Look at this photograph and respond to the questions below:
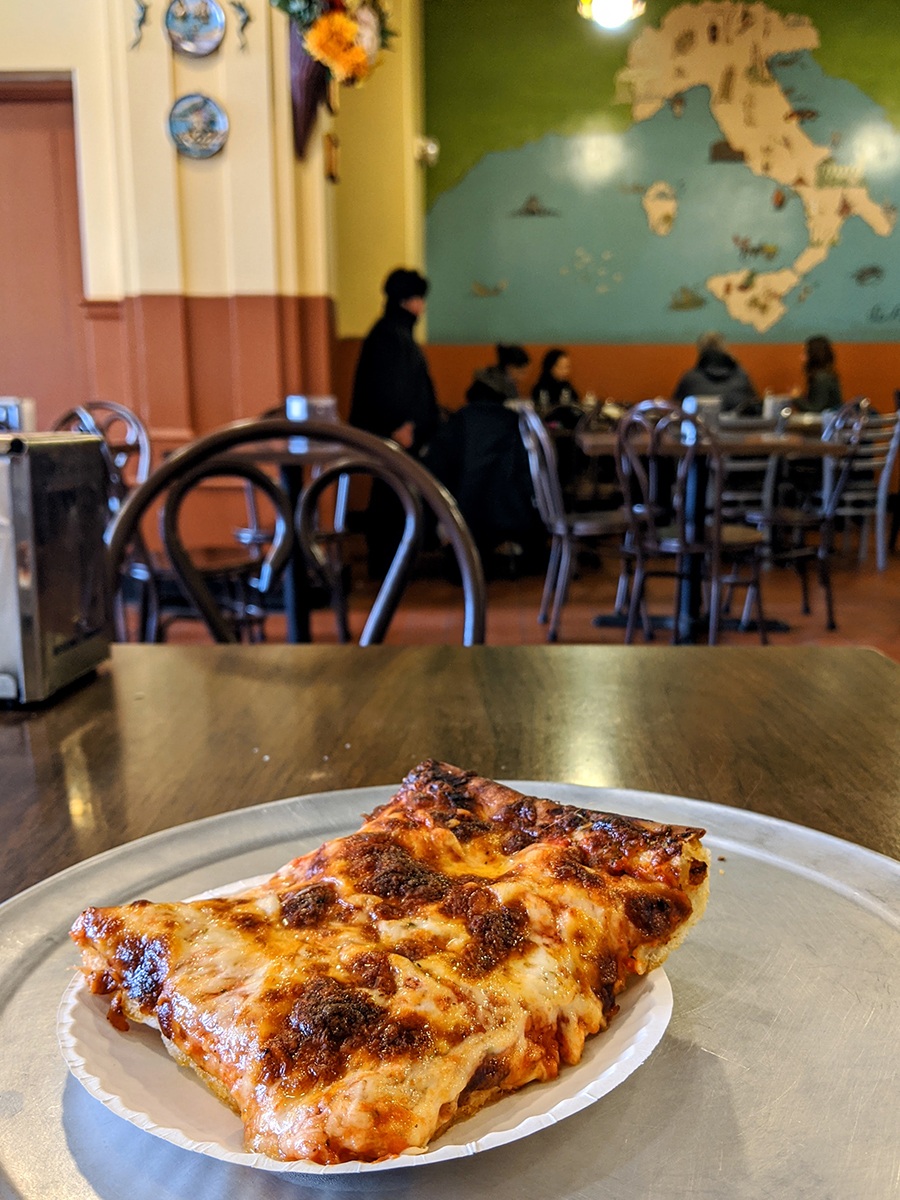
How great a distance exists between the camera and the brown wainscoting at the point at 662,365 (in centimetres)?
774

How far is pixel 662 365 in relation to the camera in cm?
778

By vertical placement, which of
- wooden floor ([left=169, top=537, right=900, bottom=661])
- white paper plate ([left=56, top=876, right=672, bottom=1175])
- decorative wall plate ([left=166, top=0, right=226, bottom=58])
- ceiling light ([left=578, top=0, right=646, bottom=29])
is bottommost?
wooden floor ([left=169, top=537, right=900, bottom=661])

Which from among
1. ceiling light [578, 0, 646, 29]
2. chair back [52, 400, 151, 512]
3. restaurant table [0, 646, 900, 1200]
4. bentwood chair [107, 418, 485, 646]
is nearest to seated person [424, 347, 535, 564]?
chair back [52, 400, 151, 512]

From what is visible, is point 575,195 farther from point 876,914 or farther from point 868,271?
point 876,914

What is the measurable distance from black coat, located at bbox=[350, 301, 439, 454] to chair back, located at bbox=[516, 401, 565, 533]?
112 cm

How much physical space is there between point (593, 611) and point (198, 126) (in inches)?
117

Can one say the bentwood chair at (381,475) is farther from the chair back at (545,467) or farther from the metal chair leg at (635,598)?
the chair back at (545,467)

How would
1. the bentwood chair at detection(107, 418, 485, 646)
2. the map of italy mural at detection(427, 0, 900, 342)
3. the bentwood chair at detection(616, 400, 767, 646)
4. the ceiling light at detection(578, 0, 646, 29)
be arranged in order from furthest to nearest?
the map of italy mural at detection(427, 0, 900, 342) < the ceiling light at detection(578, 0, 646, 29) < the bentwood chair at detection(616, 400, 767, 646) < the bentwood chair at detection(107, 418, 485, 646)

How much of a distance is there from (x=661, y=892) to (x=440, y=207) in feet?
26.0

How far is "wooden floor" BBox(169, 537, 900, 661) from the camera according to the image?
436 cm

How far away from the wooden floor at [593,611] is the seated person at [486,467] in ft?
1.27

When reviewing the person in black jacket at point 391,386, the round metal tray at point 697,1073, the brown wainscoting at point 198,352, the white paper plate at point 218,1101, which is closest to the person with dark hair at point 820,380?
the person in black jacket at point 391,386

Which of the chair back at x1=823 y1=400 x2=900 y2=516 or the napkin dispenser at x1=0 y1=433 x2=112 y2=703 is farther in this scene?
the chair back at x1=823 y1=400 x2=900 y2=516

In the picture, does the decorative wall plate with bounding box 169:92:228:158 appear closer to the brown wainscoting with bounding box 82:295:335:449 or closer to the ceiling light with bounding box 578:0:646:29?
the brown wainscoting with bounding box 82:295:335:449
